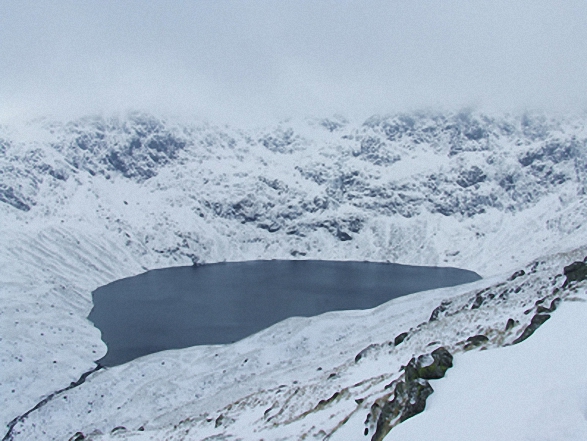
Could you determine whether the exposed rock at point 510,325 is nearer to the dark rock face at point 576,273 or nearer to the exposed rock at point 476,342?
the exposed rock at point 476,342

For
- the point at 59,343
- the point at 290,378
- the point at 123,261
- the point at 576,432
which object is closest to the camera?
the point at 576,432

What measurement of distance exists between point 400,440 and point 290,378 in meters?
42.5

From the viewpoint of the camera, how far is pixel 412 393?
1802 centimetres

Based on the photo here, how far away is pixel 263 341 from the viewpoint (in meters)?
77.0

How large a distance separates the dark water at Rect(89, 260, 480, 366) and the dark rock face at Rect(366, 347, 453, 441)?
247 feet

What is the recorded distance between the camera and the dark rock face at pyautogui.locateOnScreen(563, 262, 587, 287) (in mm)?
36656

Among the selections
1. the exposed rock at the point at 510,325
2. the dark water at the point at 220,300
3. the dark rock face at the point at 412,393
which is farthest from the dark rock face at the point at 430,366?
the dark water at the point at 220,300

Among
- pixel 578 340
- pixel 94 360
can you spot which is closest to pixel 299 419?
pixel 578 340

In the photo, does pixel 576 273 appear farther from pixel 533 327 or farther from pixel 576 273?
pixel 533 327

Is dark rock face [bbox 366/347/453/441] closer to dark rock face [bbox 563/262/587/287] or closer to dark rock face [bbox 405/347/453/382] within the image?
dark rock face [bbox 405/347/453/382]

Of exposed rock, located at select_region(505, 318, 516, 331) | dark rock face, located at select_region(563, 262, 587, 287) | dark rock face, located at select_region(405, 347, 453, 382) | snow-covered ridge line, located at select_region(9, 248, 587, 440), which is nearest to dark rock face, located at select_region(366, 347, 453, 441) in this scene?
dark rock face, located at select_region(405, 347, 453, 382)

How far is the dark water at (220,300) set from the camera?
9893 centimetres

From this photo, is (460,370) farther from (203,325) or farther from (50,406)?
(203,325)

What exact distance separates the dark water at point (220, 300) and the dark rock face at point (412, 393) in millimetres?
75226
